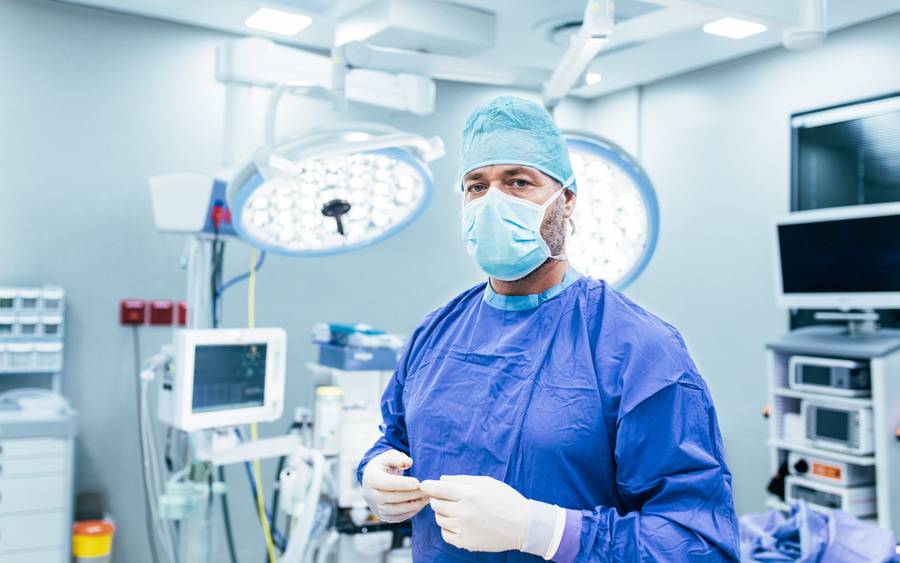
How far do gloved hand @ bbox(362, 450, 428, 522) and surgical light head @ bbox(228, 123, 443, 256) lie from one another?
1.88 feet

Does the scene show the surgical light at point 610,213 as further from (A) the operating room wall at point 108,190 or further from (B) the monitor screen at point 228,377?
(A) the operating room wall at point 108,190

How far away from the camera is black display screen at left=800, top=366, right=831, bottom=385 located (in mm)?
2805

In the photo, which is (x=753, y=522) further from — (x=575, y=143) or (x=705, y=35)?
(x=705, y=35)

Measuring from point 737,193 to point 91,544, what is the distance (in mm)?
3107

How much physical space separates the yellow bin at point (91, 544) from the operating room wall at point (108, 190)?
0.35 metres

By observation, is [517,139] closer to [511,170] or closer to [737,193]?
[511,170]

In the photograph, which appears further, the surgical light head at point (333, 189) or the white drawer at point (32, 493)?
the white drawer at point (32, 493)

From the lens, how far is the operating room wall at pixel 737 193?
3.38 meters

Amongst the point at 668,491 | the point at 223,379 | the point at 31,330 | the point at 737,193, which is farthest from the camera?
the point at 737,193

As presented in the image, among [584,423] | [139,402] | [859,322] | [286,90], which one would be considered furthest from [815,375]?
[139,402]

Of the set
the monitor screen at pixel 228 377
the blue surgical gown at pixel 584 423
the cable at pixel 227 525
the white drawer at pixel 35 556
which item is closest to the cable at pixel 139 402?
the cable at pixel 227 525

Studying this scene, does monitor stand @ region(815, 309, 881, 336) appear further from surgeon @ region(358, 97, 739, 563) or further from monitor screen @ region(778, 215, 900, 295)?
surgeon @ region(358, 97, 739, 563)

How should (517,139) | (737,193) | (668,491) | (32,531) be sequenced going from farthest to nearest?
(737,193), (32,531), (517,139), (668,491)

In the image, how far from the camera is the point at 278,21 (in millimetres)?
3176
